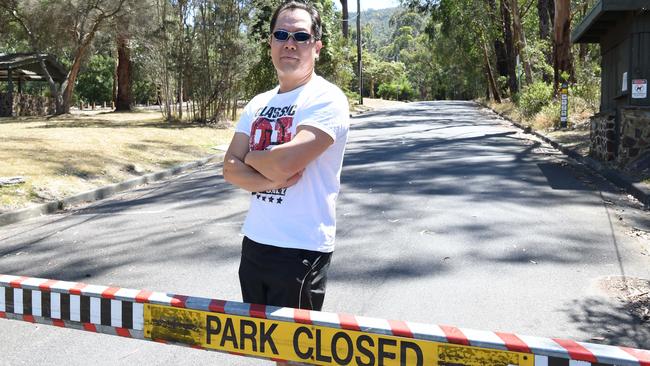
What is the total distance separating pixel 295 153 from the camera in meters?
2.50

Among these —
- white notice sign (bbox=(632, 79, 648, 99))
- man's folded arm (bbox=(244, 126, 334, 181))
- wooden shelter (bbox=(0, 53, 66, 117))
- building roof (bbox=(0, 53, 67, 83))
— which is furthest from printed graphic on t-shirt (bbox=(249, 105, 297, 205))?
building roof (bbox=(0, 53, 67, 83))

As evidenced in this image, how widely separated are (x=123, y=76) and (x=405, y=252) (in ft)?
108

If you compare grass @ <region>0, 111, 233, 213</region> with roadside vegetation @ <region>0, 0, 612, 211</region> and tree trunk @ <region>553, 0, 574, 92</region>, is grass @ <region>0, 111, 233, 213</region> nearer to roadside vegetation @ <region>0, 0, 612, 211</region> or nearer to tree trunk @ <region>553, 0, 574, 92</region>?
roadside vegetation @ <region>0, 0, 612, 211</region>

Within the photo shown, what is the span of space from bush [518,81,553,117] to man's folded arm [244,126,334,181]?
2263 cm

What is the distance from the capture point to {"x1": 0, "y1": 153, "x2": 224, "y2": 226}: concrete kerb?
352 inches

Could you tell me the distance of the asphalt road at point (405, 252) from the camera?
14.3ft

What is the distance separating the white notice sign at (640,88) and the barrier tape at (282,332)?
420 inches

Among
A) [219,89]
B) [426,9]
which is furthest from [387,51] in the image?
[219,89]

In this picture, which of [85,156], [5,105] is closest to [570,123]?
[85,156]

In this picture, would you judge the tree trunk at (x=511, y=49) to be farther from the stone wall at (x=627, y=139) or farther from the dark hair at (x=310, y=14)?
the dark hair at (x=310, y=14)

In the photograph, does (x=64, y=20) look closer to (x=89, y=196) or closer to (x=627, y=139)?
(x=89, y=196)

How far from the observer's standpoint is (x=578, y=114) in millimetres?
21953

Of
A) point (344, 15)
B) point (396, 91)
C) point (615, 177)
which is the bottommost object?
point (615, 177)

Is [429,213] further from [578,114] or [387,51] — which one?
[387,51]
